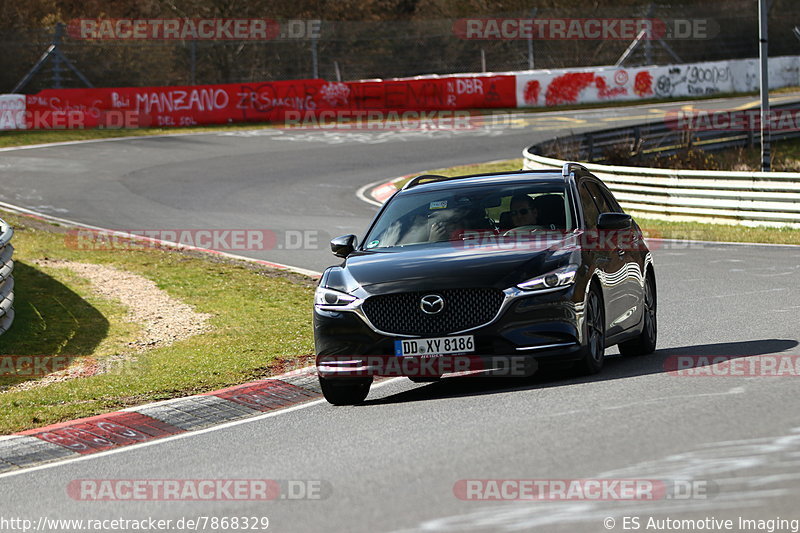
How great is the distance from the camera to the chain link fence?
149 feet

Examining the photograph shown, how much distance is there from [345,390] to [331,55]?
128ft

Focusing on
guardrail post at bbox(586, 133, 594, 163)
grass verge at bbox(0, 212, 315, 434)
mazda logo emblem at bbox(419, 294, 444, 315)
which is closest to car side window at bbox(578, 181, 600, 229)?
mazda logo emblem at bbox(419, 294, 444, 315)

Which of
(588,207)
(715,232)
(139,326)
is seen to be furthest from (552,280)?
(715,232)

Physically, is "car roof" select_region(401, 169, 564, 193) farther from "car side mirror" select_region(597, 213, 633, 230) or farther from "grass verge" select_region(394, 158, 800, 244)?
"grass verge" select_region(394, 158, 800, 244)

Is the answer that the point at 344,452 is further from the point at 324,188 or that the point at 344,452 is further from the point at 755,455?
the point at 324,188

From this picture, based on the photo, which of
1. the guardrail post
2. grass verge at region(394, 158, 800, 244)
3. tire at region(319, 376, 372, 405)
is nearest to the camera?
tire at region(319, 376, 372, 405)

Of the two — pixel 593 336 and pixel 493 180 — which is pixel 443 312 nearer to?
pixel 593 336

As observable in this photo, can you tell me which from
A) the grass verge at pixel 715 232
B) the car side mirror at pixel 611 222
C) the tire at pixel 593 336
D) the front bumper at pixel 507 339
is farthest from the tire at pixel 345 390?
the grass verge at pixel 715 232

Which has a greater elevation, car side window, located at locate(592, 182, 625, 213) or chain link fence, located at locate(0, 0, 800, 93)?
chain link fence, located at locate(0, 0, 800, 93)

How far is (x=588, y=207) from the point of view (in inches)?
435

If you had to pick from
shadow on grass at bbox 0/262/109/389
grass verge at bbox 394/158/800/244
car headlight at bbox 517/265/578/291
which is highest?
car headlight at bbox 517/265/578/291

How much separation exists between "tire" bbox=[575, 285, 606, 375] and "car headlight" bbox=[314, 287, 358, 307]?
1731 mm

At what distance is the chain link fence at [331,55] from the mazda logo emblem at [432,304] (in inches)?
1456

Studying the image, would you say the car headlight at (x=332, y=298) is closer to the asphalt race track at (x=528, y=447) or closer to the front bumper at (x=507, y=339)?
the front bumper at (x=507, y=339)
